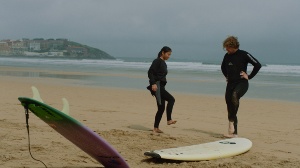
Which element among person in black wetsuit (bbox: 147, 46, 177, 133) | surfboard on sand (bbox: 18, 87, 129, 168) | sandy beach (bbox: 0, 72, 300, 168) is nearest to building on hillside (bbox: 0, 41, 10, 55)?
sandy beach (bbox: 0, 72, 300, 168)

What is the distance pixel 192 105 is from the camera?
11586mm

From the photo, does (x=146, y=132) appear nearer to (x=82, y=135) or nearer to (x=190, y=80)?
(x=82, y=135)

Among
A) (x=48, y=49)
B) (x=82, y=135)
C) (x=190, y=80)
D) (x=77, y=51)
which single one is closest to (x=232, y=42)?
(x=82, y=135)

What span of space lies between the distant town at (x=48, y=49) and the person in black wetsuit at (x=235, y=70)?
9889 centimetres

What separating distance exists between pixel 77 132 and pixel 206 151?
6.88 ft

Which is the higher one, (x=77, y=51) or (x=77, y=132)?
(x=77, y=51)

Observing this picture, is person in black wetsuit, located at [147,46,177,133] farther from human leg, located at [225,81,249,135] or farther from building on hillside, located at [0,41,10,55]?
building on hillside, located at [0,41,10,55]

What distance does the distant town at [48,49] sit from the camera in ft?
348

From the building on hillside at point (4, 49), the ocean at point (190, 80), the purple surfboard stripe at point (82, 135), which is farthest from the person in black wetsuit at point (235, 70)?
the building on hillside at point (4, 49)

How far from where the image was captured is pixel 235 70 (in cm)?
675

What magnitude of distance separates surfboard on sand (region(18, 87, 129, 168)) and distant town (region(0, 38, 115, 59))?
101 metres

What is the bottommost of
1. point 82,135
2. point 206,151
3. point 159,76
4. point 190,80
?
point 190,80

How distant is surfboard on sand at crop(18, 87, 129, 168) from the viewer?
12.1 feet

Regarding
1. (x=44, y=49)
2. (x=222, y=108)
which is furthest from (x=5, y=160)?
(x=44, y=49)
